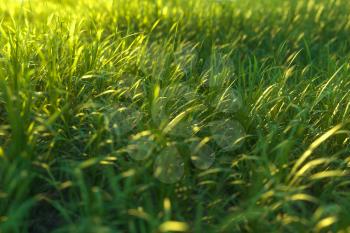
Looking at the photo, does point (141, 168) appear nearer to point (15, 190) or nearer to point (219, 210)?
point (219, 210)

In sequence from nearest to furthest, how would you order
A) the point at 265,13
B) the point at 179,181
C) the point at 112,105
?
the point at 179,181, the point at 112,105, the point at 265,13

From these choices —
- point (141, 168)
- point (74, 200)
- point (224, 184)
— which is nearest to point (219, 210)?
point (224, 184)

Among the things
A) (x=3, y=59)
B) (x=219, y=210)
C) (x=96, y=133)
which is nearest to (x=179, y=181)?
(x=219, y=210)

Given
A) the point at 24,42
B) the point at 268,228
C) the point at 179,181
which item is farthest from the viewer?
the point at 24,42

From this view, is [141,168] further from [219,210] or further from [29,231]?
[29,231]

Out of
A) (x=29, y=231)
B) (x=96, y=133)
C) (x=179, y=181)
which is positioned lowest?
(x=29, y=231)

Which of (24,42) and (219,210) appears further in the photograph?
(24,42)

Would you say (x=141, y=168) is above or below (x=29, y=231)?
above
